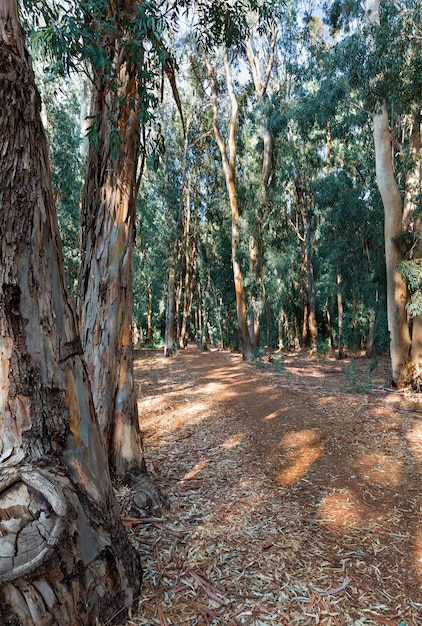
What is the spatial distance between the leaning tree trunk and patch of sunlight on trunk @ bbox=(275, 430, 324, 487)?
7.32ft

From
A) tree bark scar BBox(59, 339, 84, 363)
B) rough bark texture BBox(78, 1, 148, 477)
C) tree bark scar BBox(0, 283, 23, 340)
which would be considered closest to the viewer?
tree bark scar BBox(0, 283, 23, 340)

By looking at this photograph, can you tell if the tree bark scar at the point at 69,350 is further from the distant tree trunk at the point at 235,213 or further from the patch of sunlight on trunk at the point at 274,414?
the distant tree trunk at the point at 235,213

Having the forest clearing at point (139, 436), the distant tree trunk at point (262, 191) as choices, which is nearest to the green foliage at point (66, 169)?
the distant tree trunk at point (262, 191)

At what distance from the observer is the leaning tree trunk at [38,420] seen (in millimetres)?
1547

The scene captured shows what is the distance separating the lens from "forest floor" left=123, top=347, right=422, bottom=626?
207 centimetres

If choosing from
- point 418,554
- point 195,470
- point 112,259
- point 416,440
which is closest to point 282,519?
point 418,554

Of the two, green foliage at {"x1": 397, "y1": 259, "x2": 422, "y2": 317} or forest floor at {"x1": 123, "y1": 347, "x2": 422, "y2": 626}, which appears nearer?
forest floor at {"x1": 123, "y1": 347, "x2": 422, "y2": 626}

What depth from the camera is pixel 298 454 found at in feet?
14.3

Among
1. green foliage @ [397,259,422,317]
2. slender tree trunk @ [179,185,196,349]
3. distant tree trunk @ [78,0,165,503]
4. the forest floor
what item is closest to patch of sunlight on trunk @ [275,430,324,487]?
the forest floor

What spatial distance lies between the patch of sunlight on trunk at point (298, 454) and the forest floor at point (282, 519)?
0.06 ft

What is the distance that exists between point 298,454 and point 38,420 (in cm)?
333

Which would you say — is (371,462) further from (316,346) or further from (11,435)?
(316,346)

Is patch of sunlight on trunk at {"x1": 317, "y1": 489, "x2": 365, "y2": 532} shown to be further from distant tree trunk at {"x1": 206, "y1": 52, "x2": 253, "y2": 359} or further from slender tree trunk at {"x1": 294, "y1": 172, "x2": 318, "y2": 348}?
slender tree trunk at {"x1": 294, "y1": 172, "x2": 318, "y2": 348}

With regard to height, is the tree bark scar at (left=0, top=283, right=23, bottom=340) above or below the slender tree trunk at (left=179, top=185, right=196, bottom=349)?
below
